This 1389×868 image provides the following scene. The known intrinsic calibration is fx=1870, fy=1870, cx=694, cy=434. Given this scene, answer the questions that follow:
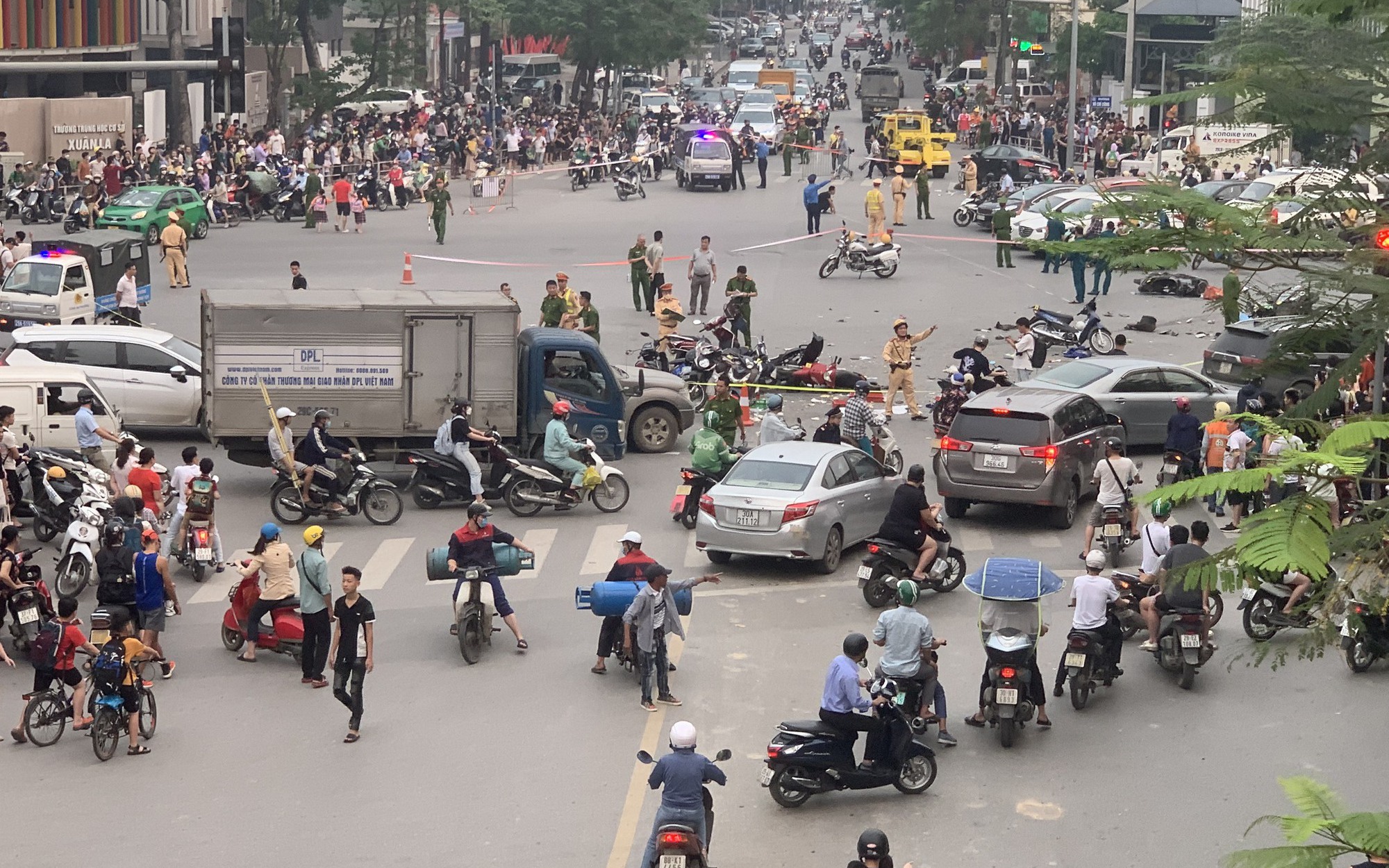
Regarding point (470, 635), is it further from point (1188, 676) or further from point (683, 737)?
point (1188, 676)

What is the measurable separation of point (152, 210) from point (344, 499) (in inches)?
869

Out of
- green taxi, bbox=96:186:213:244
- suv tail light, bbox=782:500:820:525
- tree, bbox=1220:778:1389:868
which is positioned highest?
tree, bbox=1220:778:1389:868

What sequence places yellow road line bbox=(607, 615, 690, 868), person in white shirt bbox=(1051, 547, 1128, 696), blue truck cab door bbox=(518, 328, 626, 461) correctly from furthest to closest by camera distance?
blue truck cab door bbox=(518, 328, 626, 461)
person in white shirt bbox=(1051, 547, 1128, 696)
yellow road line bbox=(607, 615, 690, 868)

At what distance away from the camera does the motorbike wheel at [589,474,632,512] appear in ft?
73.1

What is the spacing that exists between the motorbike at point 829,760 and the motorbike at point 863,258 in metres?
26.3

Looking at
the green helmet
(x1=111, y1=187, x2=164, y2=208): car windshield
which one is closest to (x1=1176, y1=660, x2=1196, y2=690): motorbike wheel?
the green helmet

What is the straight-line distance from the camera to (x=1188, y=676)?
51.6 ft

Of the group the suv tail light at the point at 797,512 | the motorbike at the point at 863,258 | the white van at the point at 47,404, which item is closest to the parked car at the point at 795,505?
the suv tail light at the point at 797,512

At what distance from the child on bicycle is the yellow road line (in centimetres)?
429

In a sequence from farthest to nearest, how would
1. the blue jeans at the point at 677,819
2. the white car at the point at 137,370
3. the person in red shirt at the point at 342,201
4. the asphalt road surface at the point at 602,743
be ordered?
the person in red shirt at the point at 342,201 < the white car at the point at 137,370 < the asphalt road surface at the point at 602,743 < the blue jeans at the point at 677,819

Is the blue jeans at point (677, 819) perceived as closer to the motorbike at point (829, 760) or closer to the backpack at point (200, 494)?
the motorbike at point (829, 760)

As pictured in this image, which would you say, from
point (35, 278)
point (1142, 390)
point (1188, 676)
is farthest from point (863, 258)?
point (1188, 676)

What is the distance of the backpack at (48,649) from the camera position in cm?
1462

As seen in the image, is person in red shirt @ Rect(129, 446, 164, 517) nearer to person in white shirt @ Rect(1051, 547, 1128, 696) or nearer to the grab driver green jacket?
the grab driver green jacket
